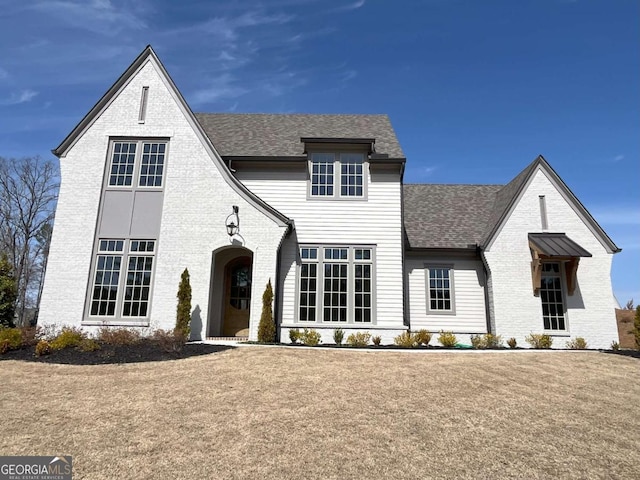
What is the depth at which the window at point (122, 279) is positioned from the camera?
13375mm

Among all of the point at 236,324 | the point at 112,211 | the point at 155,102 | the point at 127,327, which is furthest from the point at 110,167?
the point at 236,324

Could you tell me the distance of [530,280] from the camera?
15406 millimetres

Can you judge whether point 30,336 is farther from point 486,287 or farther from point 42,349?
point 486,287

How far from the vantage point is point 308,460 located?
16.3 feet

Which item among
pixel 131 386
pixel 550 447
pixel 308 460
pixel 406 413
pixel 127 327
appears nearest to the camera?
pixel 308 460

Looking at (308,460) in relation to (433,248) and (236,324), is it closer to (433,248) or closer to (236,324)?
(236,324)

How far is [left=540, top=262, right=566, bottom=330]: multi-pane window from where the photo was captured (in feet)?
49.9

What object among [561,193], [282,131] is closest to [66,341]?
[282,131]

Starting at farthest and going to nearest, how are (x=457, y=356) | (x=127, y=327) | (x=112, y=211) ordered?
(x=112, y=211)
(x=127, y=327)
(x=457, y=356)

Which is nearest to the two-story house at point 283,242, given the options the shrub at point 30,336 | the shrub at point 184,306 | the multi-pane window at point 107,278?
the multi-pane window at point 107,278

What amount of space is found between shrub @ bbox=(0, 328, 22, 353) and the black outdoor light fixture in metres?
6.59

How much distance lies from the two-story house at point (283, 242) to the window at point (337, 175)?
0.06 m

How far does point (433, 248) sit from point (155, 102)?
12.3 m

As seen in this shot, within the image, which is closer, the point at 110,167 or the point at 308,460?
the point at 308,460
